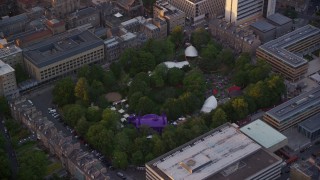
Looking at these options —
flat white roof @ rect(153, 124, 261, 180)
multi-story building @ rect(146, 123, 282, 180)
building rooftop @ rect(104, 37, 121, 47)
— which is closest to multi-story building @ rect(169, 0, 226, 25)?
building rooftop @ rect(104, 37, 121, 47)

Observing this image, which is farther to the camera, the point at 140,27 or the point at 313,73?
the point at 140,27

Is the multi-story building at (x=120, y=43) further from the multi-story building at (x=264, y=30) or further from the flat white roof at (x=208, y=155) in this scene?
the flat white roof at (x=208, y=155)

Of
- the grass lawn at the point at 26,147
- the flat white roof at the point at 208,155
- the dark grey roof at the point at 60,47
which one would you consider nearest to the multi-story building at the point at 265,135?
the flat white roof at the point at 208,155

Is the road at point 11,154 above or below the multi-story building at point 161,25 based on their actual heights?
below

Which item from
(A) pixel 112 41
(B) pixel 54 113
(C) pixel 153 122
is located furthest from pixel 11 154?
(A) pixel 112 41

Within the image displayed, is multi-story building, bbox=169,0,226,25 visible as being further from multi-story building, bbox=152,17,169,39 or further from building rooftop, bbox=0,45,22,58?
building rooftop, bbox=0,45,22,58

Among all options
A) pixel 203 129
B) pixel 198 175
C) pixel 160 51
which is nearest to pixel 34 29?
pixel 160 51

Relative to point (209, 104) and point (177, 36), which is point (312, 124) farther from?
point (177, 36)

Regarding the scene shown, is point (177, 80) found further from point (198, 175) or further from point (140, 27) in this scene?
point (198, 175)
